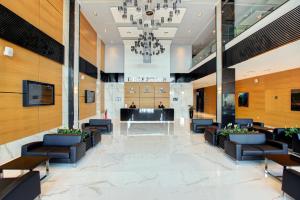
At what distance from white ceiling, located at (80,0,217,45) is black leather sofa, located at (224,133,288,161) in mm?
6812

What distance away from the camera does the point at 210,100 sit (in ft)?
64.4

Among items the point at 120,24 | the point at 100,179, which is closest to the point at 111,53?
the point at 120,24

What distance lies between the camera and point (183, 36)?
47.4ft

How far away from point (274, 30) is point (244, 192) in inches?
186

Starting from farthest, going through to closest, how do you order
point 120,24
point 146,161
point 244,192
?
point 120,24, point 146,161, point 244,192

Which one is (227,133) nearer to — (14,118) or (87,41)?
(14,118)

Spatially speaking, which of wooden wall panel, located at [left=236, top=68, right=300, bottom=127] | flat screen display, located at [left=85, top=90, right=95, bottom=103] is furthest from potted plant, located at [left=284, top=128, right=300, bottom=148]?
flat screen display, located at [left=85, top=90, right=95, bottom=103]

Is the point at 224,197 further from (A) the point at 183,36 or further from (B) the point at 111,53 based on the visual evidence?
(B) the point at 111,53

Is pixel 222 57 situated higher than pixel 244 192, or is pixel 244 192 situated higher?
pixel 222 57

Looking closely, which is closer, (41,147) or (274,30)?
(41,147)

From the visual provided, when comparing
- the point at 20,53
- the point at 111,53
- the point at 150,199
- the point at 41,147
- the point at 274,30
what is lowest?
the point at 150,199

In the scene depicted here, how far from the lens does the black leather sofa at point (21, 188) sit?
232 centimetres

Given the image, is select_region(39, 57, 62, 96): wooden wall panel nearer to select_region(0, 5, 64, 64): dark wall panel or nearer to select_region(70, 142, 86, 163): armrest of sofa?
select_region(0, 5, 64, 64): dark wall panel

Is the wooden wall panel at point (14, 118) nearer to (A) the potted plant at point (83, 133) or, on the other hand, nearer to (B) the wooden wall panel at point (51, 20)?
(A) the potted plant at point (83, 133)
